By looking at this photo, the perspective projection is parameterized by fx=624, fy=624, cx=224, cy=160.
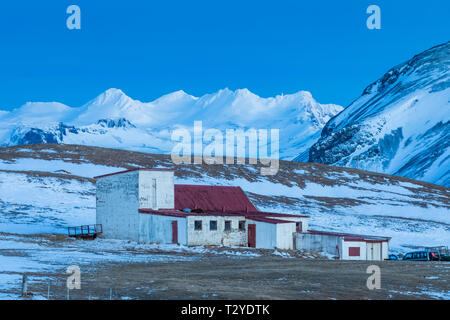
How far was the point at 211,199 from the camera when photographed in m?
57.1

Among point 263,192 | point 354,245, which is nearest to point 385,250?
point 354,245

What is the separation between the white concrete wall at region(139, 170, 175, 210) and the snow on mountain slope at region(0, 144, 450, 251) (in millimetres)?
10673

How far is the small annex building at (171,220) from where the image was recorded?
152ft

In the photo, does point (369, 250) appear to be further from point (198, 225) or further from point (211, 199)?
point (211, 199)

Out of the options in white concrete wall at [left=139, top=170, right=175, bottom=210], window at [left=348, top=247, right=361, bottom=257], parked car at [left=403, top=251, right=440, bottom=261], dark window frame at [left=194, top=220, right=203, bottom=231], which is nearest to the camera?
dark window frame at [left=194, top=220, right=203, bottom=231]

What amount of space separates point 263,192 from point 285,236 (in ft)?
160

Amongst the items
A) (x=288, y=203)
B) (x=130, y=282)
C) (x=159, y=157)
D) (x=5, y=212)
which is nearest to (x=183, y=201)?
(x=5, y=212)

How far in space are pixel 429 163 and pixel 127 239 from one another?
165631 millimetres

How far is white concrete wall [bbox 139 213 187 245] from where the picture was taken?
45.7 m

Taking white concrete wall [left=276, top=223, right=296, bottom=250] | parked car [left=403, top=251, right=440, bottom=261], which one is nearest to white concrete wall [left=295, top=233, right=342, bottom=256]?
white concrete wall [left=276, top=223, right=296, bottom=250]

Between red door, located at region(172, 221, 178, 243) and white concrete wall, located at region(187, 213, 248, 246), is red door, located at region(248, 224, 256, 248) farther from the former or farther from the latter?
red door, located at region(172, 221, 178, 243)

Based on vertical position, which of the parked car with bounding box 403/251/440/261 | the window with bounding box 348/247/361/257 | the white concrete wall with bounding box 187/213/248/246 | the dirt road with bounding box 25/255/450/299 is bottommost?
the parked car with bounding box 403/251/440/261
